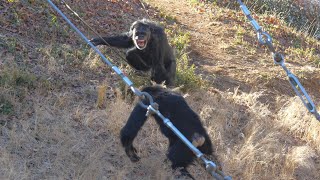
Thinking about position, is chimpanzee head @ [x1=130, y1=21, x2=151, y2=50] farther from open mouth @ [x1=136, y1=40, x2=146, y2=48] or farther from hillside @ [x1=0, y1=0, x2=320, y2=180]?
hillside @ [x1=0, y1=0, x2=320, y2=180]

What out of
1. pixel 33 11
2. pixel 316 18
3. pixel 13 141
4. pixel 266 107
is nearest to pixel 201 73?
pixel 266 107

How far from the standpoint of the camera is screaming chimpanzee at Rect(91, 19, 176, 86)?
25.6ft

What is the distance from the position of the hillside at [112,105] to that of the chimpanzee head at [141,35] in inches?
29.2

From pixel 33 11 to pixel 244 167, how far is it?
5400mm

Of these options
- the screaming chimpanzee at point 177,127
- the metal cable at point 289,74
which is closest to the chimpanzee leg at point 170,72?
the screaming chimpanzee at point 177,127

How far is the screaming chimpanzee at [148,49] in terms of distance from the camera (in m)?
7.81

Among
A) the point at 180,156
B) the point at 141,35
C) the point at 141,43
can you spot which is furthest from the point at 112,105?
the point at 180,156

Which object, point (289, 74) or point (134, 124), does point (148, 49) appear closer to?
point (134, 124)

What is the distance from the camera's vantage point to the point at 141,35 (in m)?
7.71

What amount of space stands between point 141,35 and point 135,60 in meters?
0.60

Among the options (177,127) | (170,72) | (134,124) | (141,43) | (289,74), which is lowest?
(170,72)

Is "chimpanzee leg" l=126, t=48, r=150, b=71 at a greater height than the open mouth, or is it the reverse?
the open mouth

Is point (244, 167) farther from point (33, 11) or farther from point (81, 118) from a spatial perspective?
point (33, 11)

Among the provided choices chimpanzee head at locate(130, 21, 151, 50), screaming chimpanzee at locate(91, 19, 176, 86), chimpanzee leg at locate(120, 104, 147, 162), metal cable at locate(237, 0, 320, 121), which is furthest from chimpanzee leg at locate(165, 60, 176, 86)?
metal cable at locate(237, 0, 320, 121)
